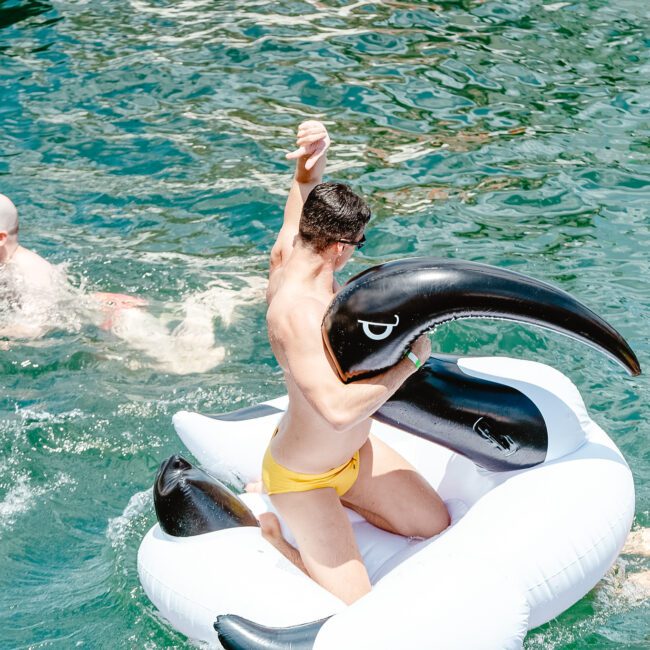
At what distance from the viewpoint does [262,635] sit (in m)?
3.41

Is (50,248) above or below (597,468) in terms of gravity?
below

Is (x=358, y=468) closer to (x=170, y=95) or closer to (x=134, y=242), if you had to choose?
(x=134, y=242)

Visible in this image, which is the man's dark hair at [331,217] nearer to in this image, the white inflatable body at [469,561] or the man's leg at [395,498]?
the white inflatable body at [469,561]

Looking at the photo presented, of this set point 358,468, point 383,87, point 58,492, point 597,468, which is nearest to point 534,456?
point 597,468

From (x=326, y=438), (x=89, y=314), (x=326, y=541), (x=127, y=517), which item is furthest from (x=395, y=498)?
(x=89, y=314)

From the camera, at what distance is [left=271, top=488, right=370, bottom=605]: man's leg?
3717mm

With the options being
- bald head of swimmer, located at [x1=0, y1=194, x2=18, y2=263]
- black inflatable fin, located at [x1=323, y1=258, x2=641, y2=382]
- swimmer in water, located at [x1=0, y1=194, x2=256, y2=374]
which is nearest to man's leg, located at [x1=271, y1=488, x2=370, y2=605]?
black inflatable fin, located at [x1=323, y1=258, x2=641, y2=382]

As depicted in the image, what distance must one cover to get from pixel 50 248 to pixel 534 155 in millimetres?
3835

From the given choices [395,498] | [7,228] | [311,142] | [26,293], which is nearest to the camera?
[395,498]

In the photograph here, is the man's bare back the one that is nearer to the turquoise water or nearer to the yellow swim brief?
the yellow swim brief

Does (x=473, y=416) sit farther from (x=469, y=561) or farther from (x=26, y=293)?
(x=26, y=293)

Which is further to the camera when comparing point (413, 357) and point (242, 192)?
point (242, 192)

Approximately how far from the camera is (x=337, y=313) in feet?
11.4

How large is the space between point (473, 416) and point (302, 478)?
718 mm
